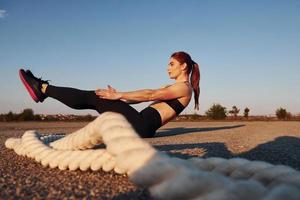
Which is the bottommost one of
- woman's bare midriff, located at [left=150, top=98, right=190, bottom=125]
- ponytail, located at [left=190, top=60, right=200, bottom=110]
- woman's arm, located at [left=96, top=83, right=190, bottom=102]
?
woman's bare midriff, located at [left=150, top=98, right=190, bottom=125]

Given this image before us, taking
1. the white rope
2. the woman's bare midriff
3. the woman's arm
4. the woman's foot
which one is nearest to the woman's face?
the woman's arm

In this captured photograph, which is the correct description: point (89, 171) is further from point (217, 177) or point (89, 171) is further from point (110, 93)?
point (217, 177)

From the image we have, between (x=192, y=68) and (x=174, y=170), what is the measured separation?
145 inches

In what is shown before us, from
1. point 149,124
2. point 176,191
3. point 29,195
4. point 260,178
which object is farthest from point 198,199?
point 149,124

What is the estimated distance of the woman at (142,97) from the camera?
14.0 ft

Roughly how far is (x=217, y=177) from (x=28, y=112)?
79.1 feet

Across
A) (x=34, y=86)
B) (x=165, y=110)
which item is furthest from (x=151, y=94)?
(x=34, y=86)

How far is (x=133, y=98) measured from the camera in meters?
4.50

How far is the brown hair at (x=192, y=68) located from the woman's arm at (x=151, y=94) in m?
0.35

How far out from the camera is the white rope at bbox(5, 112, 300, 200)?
131 cm

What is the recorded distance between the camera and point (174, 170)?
1446mm

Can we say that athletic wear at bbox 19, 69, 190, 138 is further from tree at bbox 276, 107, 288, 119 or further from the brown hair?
tree at bbox 276, 107, 288, 119

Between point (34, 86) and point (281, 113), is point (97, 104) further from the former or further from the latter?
point (281, 113)

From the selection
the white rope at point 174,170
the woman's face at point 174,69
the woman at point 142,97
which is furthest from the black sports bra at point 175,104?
the white rope at point 174,170
